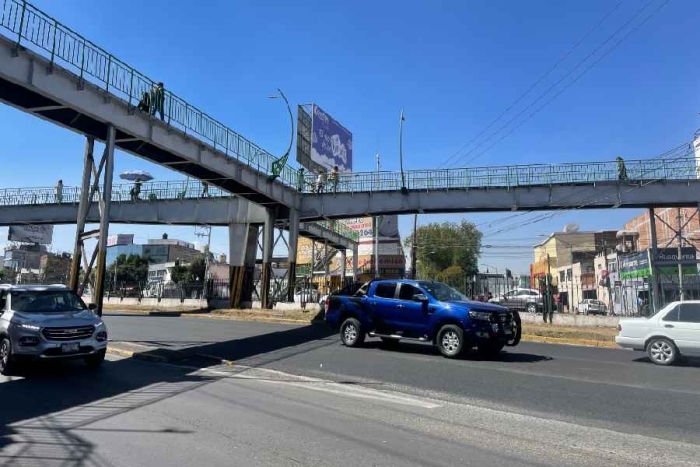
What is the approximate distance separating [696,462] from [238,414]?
17.5 ft

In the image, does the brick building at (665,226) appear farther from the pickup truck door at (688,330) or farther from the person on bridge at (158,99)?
the person on bridge at (158,99)

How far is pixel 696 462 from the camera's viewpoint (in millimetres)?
5098

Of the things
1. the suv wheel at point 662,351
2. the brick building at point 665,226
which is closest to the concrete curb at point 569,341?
the suv wheel at point 662,351

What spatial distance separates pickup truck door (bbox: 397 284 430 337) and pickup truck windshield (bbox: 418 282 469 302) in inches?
9.6

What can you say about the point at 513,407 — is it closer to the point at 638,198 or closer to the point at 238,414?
the point at 238,414

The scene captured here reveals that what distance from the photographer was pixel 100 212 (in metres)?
17.1

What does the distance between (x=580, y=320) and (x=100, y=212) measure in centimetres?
1891

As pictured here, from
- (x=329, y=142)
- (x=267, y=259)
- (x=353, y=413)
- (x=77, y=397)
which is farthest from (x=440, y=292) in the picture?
(x=329, y=142)

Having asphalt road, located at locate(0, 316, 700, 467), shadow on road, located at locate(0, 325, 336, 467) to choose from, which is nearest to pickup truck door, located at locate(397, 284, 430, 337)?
asphalt road, located at locate(0, 316, 700, 467)

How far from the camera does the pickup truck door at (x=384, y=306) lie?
13625 millimetres

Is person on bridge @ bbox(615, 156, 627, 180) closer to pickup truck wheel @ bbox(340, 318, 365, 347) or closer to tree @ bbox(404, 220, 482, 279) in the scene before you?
pickup truck wheel @ bbox(340, 318, 365, 347)

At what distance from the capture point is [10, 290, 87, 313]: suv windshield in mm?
10891

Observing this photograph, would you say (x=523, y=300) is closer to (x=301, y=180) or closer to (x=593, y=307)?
(x=593, y=307)

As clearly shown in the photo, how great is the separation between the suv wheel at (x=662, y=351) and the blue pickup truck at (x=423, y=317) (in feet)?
10.2
